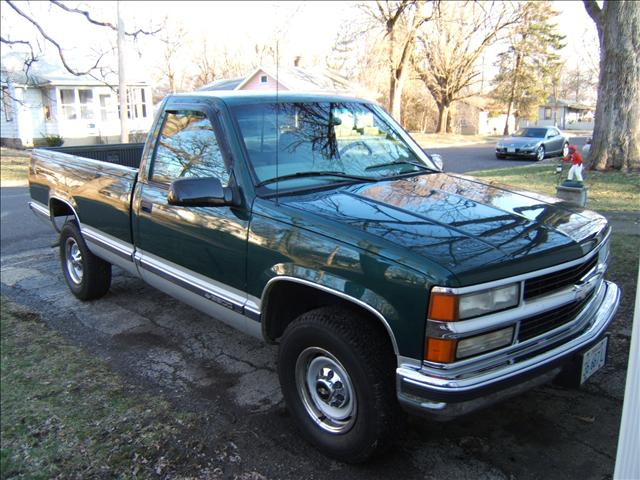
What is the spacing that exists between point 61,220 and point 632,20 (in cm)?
1169

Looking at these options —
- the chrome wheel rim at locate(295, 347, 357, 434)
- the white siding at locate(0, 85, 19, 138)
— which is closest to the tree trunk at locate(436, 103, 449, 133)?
the white siding at locate(0, 85, 19, 138)

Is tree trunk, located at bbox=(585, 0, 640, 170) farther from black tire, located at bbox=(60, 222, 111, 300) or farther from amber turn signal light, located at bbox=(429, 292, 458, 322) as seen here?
amber turn signal light, located at bbox=(429, 292, 458, 322)

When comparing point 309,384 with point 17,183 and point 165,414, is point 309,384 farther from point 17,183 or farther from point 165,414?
point 17,183

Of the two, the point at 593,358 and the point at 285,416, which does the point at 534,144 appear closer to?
the point at 593,358

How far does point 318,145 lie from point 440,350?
1.83 meters

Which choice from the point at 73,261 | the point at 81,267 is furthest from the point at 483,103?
the point at 81,267

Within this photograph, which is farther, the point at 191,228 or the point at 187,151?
the point at 187,151

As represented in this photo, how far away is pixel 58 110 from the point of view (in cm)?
2906

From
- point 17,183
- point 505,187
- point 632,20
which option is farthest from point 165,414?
point 17,183

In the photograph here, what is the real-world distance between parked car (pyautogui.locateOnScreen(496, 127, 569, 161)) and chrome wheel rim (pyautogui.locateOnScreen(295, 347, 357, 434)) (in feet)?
69.2

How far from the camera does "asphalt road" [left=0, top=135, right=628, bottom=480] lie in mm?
2904

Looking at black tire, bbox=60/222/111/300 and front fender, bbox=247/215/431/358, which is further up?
front fender, bbox=247/215/431/358

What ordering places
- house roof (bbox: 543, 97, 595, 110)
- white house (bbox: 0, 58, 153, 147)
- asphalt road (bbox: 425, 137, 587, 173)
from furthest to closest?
house roof (bbox: 543, 97, 595, 110), white house (bbox: 0, 58, 153, 147), asphalt road (bbox: 425, 137, 587, 173)

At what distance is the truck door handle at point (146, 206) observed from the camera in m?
4.09
